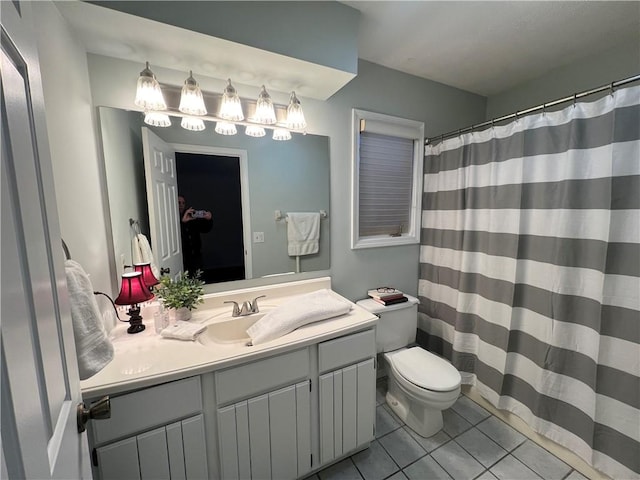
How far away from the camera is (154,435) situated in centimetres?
96

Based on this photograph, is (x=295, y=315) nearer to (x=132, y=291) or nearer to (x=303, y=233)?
(x=303, y=233)

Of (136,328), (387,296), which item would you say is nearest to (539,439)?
(387,296)

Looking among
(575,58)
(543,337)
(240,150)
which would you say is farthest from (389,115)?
(543,337)

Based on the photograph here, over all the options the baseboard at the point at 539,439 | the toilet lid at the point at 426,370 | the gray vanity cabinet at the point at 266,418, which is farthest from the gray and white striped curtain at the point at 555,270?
the gray vanity cabinet at the point at 266,418

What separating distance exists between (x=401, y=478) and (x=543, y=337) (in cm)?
111

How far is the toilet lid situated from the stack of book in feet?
1.14

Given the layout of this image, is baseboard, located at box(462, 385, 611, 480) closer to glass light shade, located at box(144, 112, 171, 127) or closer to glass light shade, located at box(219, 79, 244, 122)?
glass light shade, located at box(219, 79, 244, 122)

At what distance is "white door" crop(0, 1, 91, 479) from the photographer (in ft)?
1.19

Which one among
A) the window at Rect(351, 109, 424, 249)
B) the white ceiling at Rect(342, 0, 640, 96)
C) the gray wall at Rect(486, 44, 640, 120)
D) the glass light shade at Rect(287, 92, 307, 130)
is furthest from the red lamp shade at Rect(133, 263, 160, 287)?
the gray wall at Rect(486, 44, 640, 120)

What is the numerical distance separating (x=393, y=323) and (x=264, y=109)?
5.38ft

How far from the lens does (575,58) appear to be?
177 centimetres

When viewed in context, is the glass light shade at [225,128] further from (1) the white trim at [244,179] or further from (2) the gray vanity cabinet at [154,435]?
(2) the gray vanity cabinet at [154,435]

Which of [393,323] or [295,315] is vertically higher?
[295,315]

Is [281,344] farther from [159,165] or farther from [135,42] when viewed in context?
[135,42]
